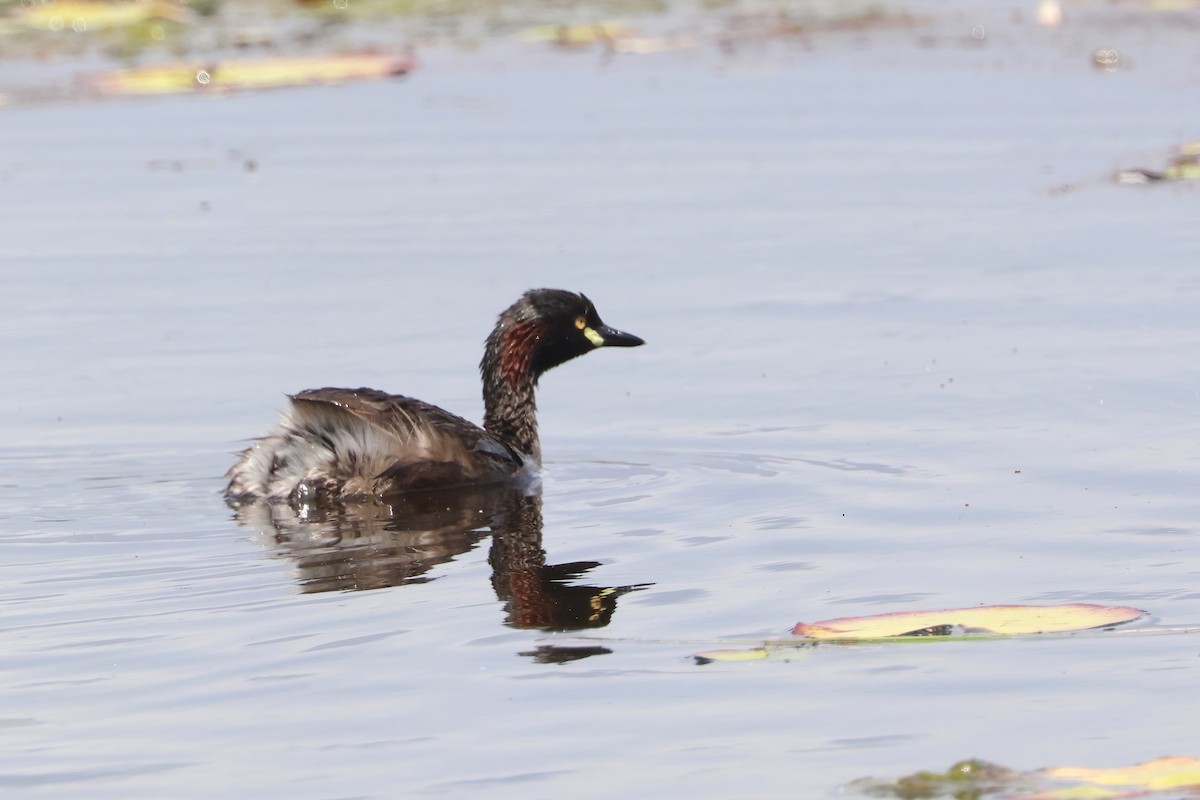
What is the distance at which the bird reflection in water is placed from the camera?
22.6ft

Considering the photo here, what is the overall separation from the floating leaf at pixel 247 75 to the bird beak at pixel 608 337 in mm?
8941

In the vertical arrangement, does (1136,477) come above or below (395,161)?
below

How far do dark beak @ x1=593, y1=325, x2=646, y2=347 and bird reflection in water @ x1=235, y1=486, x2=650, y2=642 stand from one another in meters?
1.08

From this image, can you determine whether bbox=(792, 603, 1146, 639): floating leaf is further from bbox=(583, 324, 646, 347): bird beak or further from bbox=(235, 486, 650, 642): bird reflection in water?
bbox=(583, 324, 646, 347): bird beak

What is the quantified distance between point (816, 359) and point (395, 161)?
562cm

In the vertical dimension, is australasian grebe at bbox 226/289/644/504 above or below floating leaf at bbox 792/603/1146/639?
above

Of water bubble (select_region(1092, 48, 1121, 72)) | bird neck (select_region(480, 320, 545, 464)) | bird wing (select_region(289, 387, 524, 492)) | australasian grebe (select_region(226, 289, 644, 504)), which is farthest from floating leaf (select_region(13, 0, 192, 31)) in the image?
bird wing (select_region(289, 387, 524, 492))

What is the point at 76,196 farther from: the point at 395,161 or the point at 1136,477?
the point at 1136,477

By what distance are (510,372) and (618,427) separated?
56cm

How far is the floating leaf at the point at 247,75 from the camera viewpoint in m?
18.1

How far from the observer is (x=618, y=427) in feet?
31.5

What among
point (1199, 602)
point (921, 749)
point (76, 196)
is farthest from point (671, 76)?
point (921, 749)

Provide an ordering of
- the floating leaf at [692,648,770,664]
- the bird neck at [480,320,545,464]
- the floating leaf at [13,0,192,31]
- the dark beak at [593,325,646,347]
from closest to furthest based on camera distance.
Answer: the floating leaf at [692,648,770,664] < the bird neck at [480,320,545,464] < the dark beak at [593,325,646,347] < the floating leaf at [13,0,192,31]

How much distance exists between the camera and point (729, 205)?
13.6 metres
